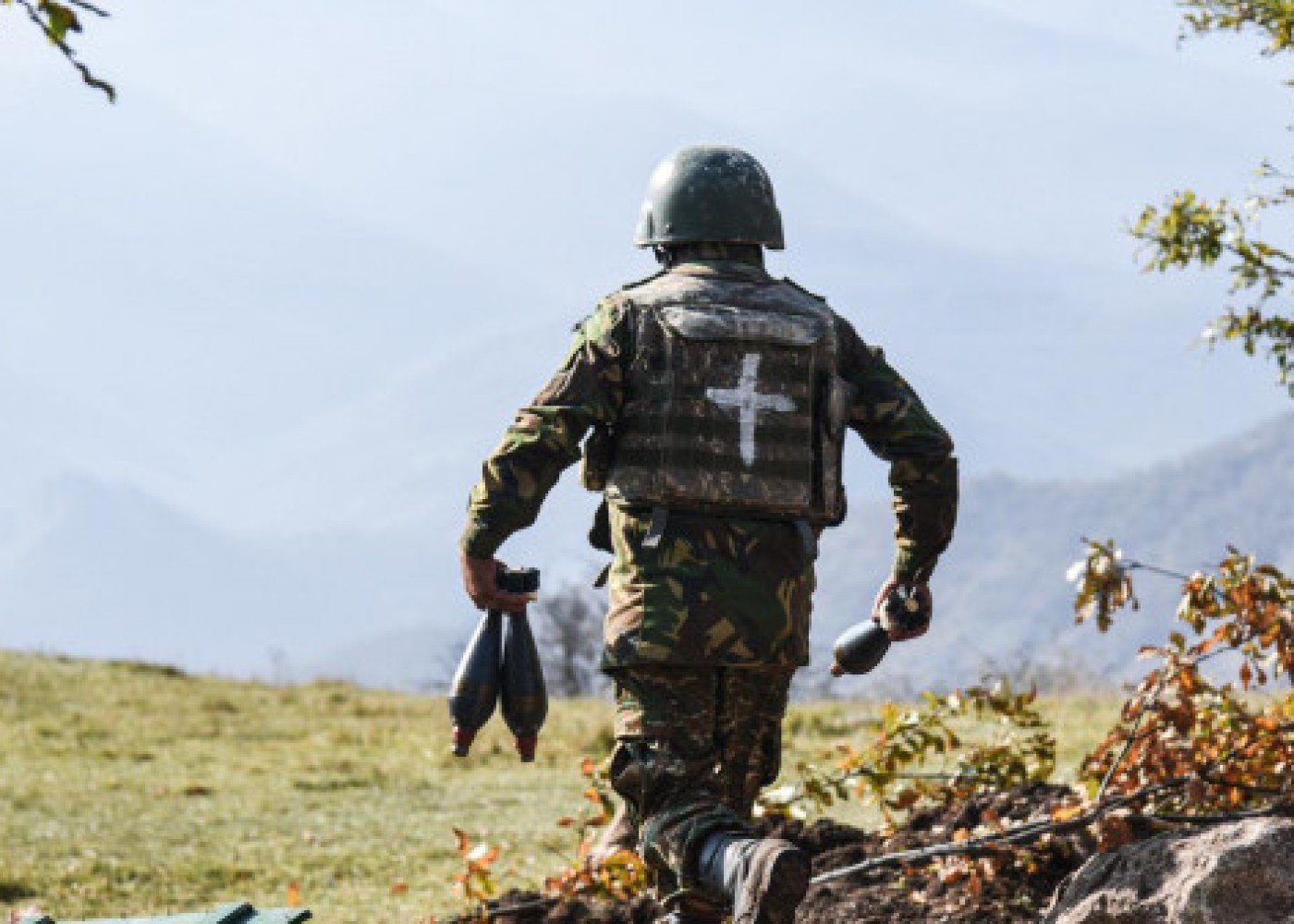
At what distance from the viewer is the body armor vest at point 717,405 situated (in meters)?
6.21

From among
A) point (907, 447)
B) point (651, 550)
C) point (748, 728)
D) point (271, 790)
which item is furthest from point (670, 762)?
point (271, 790)

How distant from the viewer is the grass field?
10852 millimetres

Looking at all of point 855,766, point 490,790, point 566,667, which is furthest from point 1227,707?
point 566,667

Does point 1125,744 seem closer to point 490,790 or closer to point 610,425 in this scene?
point 610,425

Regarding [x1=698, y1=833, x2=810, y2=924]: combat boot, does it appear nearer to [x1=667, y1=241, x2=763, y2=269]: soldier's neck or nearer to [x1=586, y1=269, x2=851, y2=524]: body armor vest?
[x1=586, y1=269, x2=851, y2=524]: body armor vest

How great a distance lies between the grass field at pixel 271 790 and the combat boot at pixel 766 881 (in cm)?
312

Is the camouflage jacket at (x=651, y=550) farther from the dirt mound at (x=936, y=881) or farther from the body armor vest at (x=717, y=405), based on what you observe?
the dirt mound at (x=936, y=881)

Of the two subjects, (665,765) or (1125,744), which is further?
(1125,744)

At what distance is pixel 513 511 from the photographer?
20.1 ft

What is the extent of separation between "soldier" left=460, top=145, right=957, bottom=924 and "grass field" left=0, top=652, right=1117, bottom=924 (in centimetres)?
272

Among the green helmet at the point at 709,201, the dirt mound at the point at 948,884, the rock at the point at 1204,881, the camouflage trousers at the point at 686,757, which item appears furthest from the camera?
the dirt mound at the point at 948,884

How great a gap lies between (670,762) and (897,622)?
35.3 inches

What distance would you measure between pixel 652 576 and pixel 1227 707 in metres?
2.38

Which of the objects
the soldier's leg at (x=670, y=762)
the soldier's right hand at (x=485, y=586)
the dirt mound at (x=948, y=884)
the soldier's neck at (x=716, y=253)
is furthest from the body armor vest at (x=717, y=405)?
the dirt mound at (x=948, y=884)
